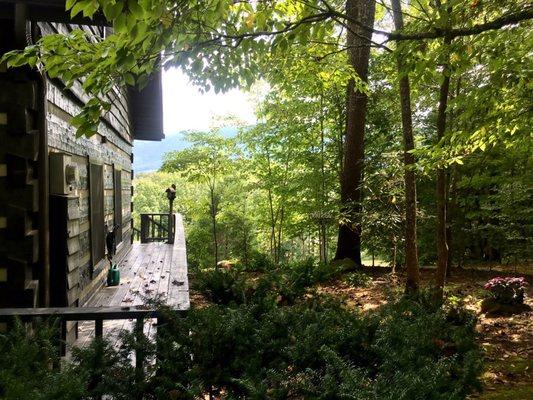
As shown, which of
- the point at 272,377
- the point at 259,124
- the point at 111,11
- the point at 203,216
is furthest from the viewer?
the point at 203,216

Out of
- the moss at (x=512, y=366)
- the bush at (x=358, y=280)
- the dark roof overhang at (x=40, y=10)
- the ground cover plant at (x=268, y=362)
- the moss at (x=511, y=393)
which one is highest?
the dark roof overhang at (x=40, y=10)

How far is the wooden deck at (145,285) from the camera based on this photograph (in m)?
4.90

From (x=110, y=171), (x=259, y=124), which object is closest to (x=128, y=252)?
(x=110, y=171)

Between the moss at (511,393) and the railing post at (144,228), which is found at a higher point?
the railing post at (144,228)

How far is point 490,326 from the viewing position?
7.55 m

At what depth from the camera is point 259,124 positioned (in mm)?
15648

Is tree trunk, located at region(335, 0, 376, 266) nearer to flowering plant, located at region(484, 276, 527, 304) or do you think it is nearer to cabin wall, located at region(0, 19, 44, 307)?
flowering plant, located at region(484, 276, 527, 304)

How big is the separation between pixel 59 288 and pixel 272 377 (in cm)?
314

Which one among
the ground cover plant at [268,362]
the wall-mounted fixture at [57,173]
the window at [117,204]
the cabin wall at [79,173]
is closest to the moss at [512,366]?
the ground cover plant at [268,362]

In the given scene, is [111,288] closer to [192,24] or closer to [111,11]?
[192,24]

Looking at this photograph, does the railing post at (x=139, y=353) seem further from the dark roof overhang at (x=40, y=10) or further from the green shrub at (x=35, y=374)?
the dark roof overhang at (x=40, y=10)

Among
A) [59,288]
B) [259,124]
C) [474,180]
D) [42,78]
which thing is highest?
[259,124]

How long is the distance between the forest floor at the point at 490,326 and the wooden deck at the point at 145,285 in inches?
37.3

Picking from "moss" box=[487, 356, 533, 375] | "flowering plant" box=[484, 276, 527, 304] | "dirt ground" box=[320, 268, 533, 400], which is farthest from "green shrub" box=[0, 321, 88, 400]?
"flowering plant" box=[484, 276, 527, 304]
